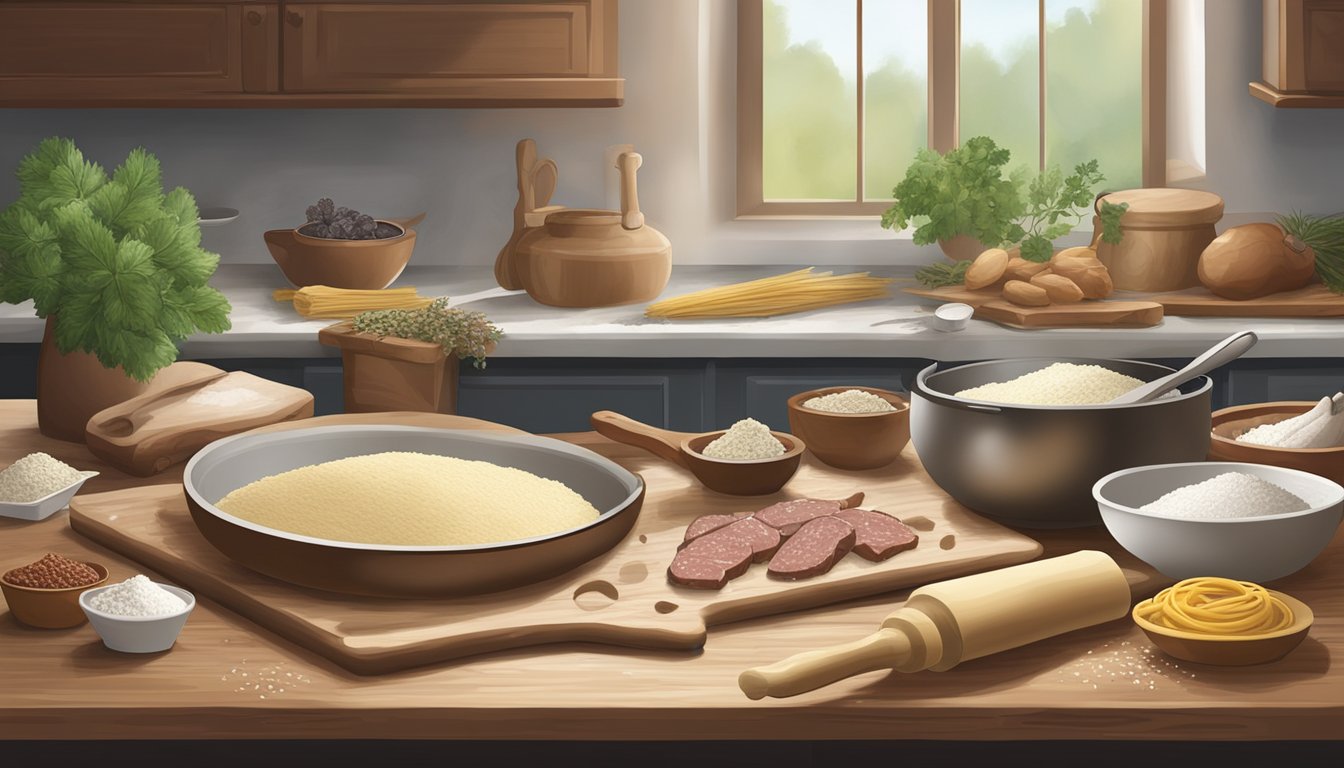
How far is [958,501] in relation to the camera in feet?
4.80

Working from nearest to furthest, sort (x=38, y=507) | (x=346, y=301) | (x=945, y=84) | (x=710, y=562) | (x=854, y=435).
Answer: (x=710, y=562)
(x=38, y=507)
(x=854, y=435)
(x=346, y=301)
(x=945, y=84)

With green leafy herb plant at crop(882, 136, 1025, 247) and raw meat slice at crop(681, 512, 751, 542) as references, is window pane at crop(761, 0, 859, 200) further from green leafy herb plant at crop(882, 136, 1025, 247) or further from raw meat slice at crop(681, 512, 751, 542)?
raw meat slice at crop(681, 512, 751, 542)

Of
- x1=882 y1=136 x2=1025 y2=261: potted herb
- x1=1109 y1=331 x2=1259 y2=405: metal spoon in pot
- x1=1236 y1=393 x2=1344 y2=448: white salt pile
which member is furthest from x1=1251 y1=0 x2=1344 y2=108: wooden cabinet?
x1=1109 y1=331 x2=1259 y2=405: metal spoon in pot

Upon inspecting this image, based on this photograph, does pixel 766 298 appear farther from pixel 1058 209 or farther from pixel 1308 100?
pixel 1308 100

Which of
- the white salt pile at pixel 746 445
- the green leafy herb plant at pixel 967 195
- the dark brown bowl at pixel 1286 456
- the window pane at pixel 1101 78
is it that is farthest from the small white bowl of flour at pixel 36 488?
the window pane at pixel 1101 78

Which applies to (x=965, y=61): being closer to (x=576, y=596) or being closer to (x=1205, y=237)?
(x=1205, y=237)

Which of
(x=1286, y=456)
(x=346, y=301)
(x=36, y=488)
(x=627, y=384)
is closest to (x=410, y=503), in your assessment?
(x=36, y=488)

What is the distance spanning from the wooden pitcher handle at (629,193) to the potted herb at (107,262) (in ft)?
5.59

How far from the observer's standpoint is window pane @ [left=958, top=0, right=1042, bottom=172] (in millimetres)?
3963

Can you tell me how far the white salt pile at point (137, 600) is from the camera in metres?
1.14

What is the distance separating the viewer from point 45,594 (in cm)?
117

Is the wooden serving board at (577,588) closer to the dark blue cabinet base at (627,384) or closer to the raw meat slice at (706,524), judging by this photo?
the raw meat slice at (706,524)

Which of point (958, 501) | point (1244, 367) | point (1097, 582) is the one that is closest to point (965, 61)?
point (1244, 367)

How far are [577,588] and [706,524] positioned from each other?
0.18 meters
